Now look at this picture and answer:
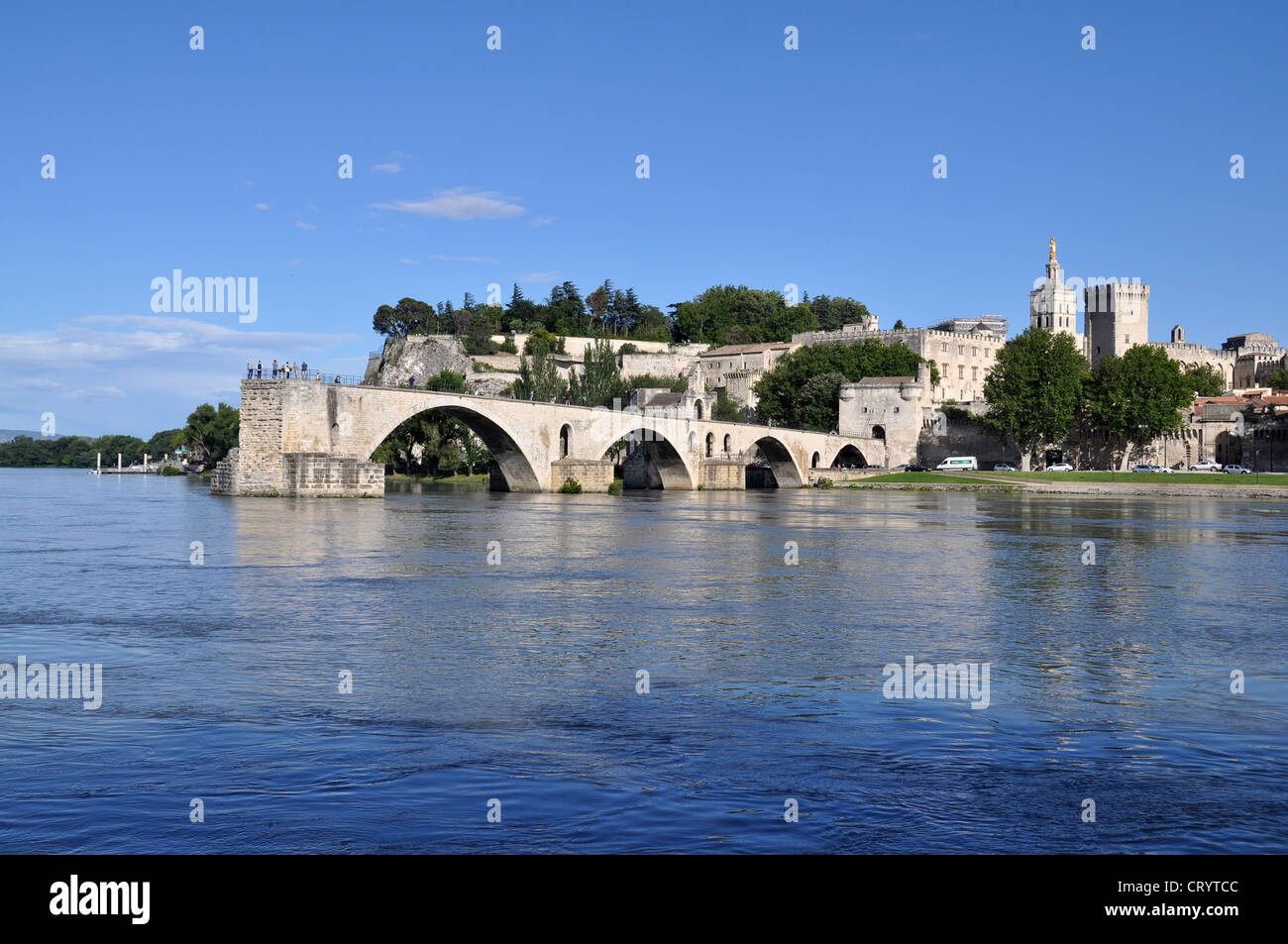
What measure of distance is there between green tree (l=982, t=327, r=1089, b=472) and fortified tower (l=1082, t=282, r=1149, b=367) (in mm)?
39414

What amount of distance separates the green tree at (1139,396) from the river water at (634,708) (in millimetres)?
66380

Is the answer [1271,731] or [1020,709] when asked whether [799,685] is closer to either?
[1020,709]

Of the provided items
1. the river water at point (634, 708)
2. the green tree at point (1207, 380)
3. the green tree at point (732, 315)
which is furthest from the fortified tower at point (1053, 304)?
the river water at point (634, 708)

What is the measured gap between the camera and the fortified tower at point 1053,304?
130 meters

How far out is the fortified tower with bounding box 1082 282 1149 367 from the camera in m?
125

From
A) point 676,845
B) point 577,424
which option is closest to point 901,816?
point 676,845

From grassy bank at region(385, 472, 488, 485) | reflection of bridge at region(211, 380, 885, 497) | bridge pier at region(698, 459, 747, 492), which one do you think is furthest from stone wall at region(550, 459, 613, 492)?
grassy bank at region(385, 472, 488, 485)

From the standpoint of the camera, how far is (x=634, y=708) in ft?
31.1

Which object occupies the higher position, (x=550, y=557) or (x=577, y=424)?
(x=577, y=424)

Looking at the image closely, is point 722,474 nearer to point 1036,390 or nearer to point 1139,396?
point 1036,390

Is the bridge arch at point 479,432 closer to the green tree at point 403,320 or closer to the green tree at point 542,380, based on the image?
the green tree at point 542,380

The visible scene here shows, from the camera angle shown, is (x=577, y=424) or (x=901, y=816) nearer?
(x=901, y=816)
